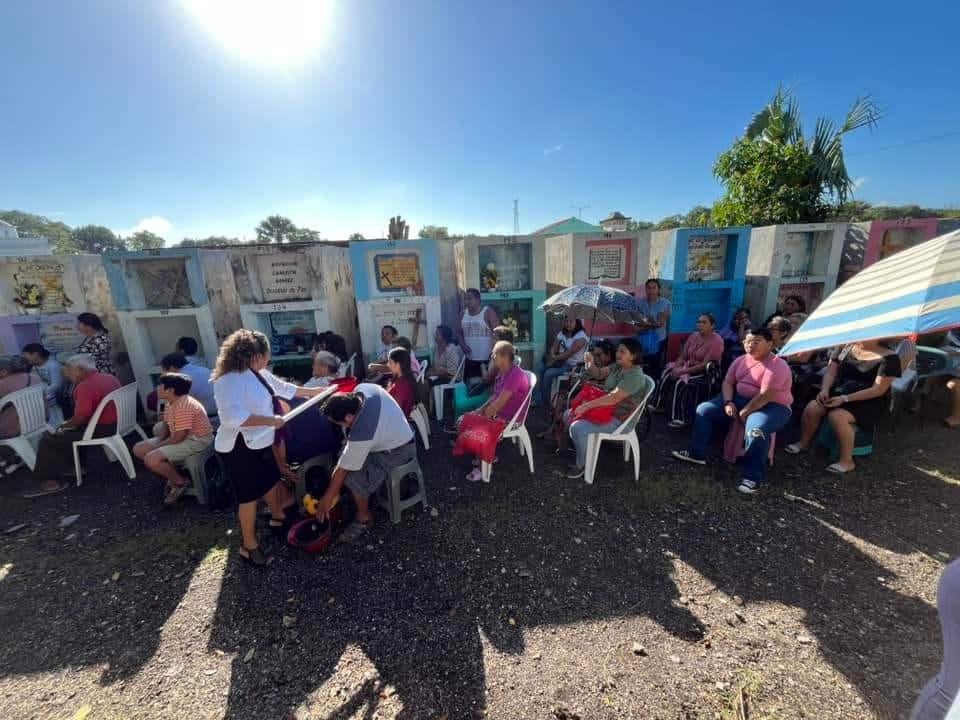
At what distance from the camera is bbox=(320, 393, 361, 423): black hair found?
298cm

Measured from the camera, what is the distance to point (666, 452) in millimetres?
4672

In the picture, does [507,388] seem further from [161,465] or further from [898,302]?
[161,465]

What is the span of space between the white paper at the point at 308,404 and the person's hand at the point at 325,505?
650 mm

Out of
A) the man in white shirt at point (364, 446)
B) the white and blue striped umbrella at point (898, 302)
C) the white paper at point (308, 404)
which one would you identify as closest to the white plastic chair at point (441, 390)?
the white paper at point (308, 404)

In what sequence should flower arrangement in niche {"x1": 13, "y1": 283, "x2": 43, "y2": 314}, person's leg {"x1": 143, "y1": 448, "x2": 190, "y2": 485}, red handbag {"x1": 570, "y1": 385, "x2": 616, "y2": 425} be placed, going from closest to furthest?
person's leg {"x1": 143, "y1": 448, "x2": 190, "y2": 485}
red handbag {"x1": 570, "y1": 385, "x2": 616, "y2": 425}
flower arrangement in niche {"x1": 13, "y1": 283, "x2": 43, "y2": 314}

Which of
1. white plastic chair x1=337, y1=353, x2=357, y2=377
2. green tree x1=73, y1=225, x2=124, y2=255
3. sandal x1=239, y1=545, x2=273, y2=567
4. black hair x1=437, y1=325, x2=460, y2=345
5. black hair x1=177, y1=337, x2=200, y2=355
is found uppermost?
green tree x1=73, y1=225, x2=124, y2=255

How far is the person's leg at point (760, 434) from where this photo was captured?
3795 millimetres

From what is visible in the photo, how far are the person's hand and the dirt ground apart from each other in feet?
1.16

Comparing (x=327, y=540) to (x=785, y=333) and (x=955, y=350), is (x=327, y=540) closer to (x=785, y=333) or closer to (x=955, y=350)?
(x=785, y=333)

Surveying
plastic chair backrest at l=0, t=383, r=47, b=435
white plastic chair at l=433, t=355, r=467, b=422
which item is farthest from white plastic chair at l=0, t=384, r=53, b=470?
white plastic chair at l=433, t=355, r=467, b=422

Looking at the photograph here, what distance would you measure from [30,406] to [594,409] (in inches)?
241

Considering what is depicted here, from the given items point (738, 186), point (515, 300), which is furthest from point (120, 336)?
point (738, 186)

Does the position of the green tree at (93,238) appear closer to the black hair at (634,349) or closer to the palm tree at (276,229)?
the palm tree at (276,229)

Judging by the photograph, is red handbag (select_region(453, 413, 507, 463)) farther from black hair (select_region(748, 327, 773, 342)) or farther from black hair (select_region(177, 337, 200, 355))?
black hair (select_region(177, 337, 200, 355))
